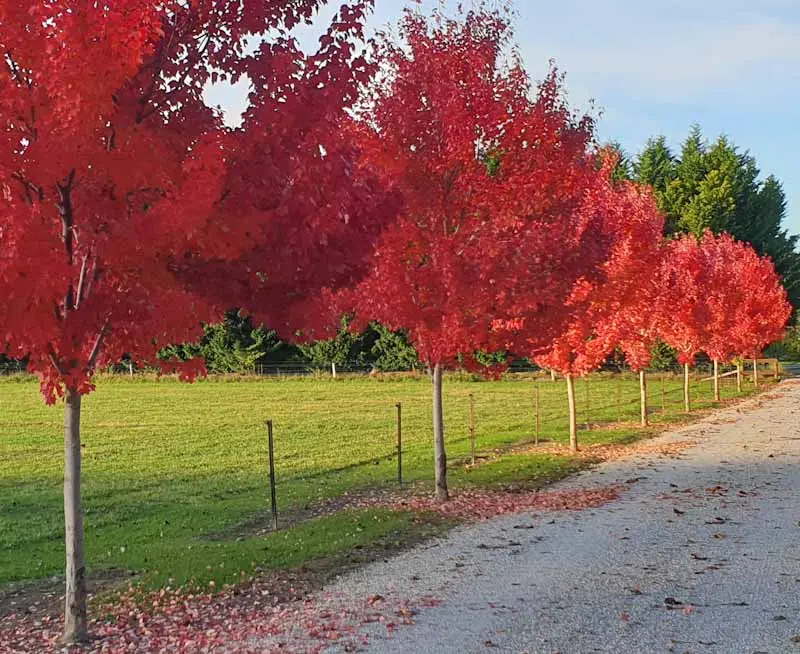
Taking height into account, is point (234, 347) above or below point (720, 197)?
below

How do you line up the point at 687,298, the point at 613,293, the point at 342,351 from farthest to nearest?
1. the point at 342,351
2. the point at 687,298
3. the point at 613,293

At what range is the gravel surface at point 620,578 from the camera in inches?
233

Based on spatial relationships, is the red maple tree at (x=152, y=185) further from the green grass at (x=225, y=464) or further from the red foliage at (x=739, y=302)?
the red foliage at (x=739, y=302)

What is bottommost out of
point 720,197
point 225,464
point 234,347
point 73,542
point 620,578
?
point 225,464

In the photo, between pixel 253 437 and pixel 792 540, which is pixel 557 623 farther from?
pixel 253 437

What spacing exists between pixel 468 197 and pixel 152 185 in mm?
6178

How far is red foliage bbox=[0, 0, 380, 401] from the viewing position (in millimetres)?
5230

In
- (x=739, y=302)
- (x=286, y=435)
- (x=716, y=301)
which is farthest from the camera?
(x=739, y=302)

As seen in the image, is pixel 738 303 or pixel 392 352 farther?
pixel 392 352

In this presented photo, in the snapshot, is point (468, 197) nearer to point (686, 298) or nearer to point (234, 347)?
point (686, 298)

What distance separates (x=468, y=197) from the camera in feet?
37.0

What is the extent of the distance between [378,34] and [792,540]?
26.0 ft

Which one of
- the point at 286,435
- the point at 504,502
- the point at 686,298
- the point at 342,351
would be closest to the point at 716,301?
the point at 686,298

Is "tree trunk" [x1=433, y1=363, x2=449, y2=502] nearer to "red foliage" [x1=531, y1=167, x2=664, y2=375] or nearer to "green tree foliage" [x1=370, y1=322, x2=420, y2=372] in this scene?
"red foliage" [x1=531, y1=167, x2=664, y2=375]
